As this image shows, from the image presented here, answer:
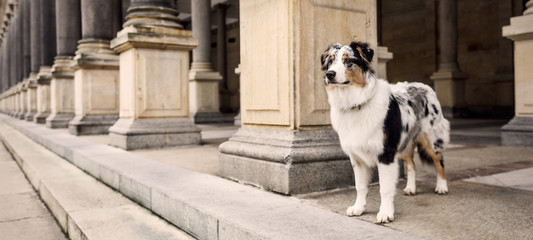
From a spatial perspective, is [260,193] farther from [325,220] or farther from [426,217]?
[426,217]

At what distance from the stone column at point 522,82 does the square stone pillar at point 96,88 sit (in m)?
8.58

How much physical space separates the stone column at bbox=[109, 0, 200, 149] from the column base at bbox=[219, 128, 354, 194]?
3.65 metres

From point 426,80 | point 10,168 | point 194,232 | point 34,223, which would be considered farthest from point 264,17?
point 426,80

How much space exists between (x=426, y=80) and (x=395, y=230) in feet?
68.2

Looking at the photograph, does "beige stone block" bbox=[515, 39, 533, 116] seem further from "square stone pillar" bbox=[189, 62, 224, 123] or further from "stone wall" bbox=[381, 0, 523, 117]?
"square stone pillar" bbox=[189, 62, 224, 123]

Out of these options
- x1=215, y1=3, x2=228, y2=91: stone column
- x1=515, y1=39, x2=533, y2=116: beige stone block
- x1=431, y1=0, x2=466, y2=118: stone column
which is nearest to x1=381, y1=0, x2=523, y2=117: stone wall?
x1=431, y1=0, x2=466, y2=118: stone column

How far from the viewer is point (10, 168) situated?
786 centimetres

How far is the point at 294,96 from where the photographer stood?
3852 mm

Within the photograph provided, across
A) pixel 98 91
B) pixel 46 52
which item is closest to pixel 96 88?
pixel 98 91

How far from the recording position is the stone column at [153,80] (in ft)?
24.5

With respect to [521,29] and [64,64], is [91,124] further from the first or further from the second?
[521,29]

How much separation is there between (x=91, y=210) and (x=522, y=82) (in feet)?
23.1

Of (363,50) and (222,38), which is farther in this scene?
(222,38)

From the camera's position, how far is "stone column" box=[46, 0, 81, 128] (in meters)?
13.6
